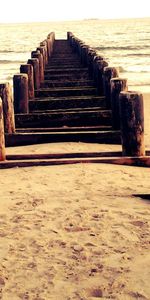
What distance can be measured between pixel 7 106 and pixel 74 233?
3.22 meters

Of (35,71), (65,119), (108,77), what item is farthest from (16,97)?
(35,71)

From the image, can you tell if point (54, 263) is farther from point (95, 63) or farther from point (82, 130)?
point (95, 63)

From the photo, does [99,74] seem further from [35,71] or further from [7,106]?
[7,106]

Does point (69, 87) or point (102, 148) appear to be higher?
point (69, 87)

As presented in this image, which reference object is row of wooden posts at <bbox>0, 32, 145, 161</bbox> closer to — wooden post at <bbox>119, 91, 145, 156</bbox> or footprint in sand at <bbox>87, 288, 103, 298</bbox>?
wooden post at <bbox>119, 91, 145, 156</bbox>

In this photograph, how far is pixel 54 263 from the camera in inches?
134

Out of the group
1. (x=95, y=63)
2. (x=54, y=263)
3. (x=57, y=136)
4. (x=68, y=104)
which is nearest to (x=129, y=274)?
(x=54, y=263)

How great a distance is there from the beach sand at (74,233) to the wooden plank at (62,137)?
0.87 m

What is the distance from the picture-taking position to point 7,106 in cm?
666

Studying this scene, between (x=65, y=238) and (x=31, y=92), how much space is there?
206 inches

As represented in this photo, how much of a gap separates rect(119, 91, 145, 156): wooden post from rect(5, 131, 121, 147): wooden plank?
1.04 m

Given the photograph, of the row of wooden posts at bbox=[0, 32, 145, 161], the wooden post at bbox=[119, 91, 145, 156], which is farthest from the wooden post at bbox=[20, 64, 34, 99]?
the wooden post at bbox=[119, 91, 145, 156]

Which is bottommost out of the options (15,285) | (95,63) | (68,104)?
(15,285)

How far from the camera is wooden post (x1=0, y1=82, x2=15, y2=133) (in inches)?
257
